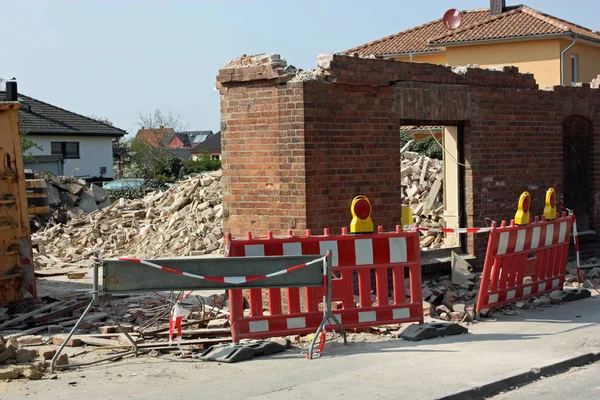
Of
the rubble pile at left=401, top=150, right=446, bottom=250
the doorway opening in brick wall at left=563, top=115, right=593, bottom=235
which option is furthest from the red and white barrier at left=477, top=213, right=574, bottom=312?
the doorway opening in brick wall at left=563, top=115, right=593, bottom=235

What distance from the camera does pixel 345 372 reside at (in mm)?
7738

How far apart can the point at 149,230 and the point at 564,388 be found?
14.3m

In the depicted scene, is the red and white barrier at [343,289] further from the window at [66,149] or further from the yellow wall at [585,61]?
the window at [66,149]

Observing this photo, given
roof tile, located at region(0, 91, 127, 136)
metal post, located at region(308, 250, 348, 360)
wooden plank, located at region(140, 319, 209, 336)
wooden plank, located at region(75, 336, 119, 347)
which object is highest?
roof tile, located at region(0, 91, 127, 136)

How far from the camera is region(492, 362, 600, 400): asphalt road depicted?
7188mm

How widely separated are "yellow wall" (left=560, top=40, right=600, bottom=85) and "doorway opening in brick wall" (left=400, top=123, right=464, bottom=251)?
75.4 ft

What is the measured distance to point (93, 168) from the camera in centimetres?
5372

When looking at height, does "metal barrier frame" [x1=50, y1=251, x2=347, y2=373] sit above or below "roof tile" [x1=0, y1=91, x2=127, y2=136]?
below

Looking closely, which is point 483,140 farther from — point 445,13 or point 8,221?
point 445,13

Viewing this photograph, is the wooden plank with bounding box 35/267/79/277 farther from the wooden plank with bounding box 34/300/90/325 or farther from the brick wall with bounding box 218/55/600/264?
the brick wall with bounding box 218/55/600/264

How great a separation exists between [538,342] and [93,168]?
47.4 m

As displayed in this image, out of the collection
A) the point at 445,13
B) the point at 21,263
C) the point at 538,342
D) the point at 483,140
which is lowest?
the point at 538,342

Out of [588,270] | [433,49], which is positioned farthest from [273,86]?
[433,49]

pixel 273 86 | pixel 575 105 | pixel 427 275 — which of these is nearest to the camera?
pixel 273 86
